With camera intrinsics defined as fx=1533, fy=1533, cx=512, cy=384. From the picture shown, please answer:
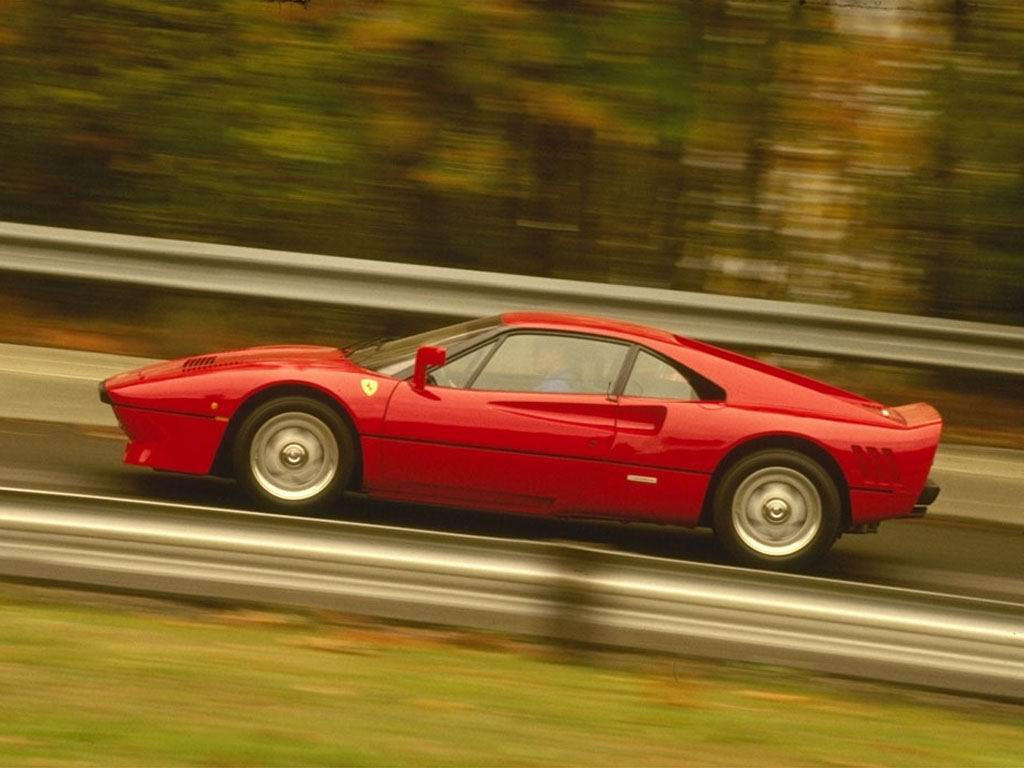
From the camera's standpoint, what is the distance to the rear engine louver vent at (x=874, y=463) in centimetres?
781

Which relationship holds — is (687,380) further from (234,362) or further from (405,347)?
(234,362)

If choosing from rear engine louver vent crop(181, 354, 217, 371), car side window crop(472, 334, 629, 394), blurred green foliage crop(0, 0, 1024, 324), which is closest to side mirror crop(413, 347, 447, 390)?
car side window crop(472, 334, 629, 394)

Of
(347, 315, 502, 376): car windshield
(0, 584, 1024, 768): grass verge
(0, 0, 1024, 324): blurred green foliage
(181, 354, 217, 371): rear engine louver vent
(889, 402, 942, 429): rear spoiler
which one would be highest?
(0, 0, 1024, 324): blurred green foliage

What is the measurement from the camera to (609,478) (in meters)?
7.73

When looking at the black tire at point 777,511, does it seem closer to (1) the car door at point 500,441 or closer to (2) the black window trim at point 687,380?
(2) the black window trim at point 687,380

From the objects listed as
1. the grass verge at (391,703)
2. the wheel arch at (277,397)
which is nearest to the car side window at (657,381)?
the wheel arch at (277,397)

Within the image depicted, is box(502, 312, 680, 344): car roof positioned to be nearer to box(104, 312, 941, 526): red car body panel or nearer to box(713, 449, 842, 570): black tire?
box(104, 312, 941, 526): red car body panel

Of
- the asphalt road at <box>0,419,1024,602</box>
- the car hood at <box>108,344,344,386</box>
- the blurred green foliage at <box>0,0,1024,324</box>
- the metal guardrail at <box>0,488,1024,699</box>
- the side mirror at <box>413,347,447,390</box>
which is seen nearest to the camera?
the metal guardrail at <box>0,488,1024,699</box>

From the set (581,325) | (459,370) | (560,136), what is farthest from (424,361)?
(560,136)

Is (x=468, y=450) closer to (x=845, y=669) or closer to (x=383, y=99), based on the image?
(x=845, y=669)

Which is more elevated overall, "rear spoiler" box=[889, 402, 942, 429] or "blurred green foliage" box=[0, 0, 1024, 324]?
"blurred green foliage" box=[0, 0, 1024, 324]

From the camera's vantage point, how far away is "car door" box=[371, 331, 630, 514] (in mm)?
7699

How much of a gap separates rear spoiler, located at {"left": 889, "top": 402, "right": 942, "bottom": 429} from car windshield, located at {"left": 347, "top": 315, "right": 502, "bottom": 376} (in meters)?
2.19

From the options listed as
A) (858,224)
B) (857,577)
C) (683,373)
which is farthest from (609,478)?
(858,224)
